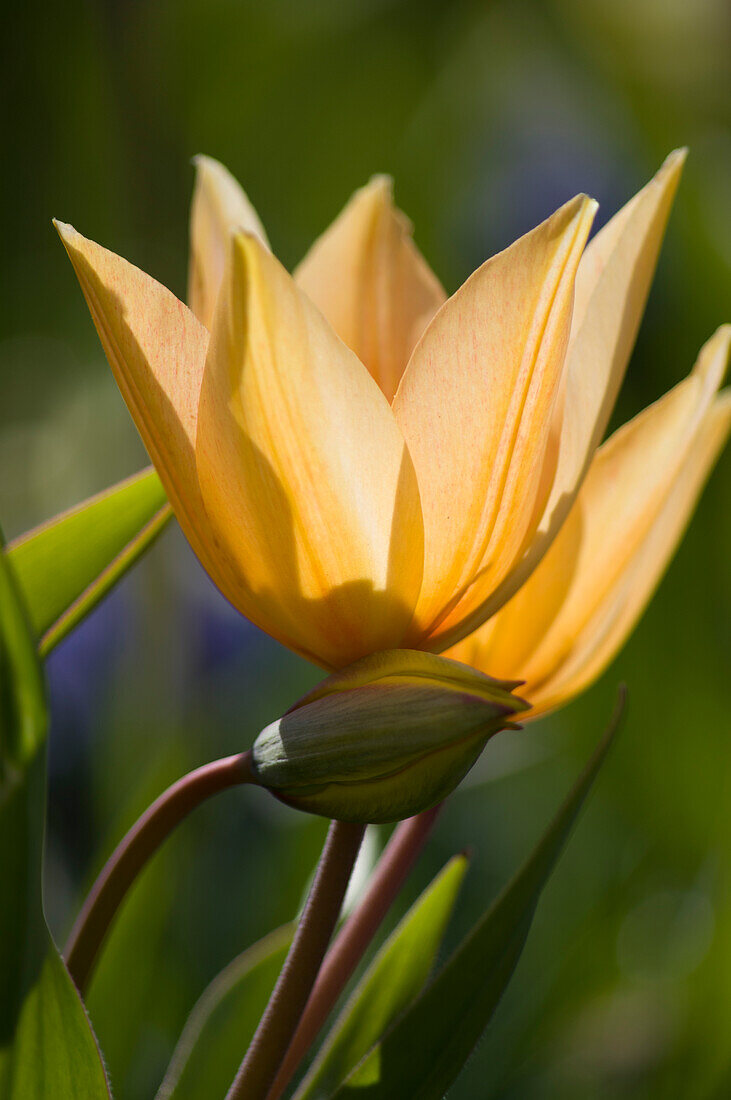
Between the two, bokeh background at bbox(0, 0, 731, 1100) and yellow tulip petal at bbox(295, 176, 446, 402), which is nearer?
yellow tulip petal at bbox(295, 176, 446, 402)

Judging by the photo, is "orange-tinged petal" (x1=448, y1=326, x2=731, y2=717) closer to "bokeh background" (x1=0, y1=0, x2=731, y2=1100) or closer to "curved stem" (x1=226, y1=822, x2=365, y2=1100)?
"curved stem" (x1=226, y1=822, x2=365, y2=1100)

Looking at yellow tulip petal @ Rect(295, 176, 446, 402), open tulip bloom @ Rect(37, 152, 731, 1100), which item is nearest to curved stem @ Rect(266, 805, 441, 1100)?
open tulip bloom @ Rect(37, 152, 731, 1100)

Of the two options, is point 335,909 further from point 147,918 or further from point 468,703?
point 147,918

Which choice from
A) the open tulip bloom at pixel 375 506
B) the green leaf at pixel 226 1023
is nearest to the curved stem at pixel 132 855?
the open tulip bloom at pixel 375 506

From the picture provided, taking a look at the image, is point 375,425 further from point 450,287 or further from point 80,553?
point 450,287

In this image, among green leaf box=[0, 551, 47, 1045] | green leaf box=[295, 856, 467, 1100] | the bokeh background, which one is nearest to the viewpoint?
green leaf box=[0, 551, 47, 1045]

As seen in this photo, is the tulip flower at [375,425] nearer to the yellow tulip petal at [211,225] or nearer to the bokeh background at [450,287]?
the yellow tulip petal at [211,225]

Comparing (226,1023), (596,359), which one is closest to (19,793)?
(596,359)
